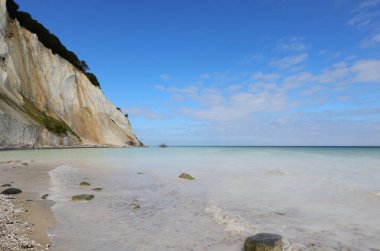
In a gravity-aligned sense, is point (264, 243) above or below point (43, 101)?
below

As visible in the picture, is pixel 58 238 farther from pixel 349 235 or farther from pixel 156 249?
pixel 349 235

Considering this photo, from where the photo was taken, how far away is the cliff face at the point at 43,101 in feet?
123

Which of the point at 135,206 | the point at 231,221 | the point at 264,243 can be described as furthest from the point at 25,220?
the point at 264,243

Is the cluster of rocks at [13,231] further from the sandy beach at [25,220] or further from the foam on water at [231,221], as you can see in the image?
the foam on water at [231,221]

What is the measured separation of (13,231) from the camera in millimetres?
5715

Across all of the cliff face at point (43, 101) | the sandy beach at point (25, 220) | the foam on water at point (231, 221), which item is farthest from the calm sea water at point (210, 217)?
the cliff face at point (43, 101)

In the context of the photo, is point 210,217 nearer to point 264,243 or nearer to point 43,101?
point 264,243

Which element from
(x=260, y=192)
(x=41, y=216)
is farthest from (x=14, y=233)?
(x=260, y=192)

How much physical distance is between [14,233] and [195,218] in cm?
383

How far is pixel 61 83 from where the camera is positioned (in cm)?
5312

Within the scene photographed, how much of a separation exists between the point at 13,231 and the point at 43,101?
45.9 meters

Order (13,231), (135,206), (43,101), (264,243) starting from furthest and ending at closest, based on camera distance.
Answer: (43,101)
(135,206)
(13,231)
(264,243)

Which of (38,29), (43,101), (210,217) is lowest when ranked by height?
(210,217)

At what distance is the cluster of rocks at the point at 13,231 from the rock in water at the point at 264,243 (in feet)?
10.8
